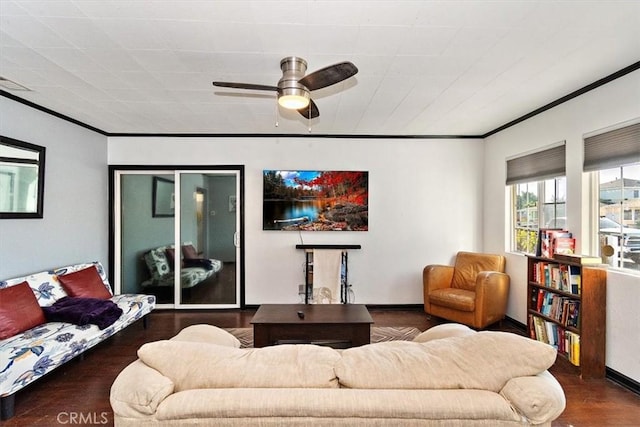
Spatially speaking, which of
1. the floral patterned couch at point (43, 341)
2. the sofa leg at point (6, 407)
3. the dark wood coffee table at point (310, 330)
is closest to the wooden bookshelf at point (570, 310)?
the dark wood coffee table at point (310, 330)

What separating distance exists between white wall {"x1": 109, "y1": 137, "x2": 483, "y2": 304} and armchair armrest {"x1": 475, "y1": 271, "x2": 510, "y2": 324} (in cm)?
93

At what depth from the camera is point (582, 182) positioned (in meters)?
3.07

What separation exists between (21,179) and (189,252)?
2080 millimetres

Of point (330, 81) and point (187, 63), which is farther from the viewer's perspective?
point (187, 63)

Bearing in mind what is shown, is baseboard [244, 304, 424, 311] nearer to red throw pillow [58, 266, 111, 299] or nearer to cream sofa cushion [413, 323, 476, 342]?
red throw pillow [58, 266, 111, 299]

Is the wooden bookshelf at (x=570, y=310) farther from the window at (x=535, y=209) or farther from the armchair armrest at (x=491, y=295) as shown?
the window at (x=535, y=209)

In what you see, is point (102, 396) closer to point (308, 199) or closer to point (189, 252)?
point (189, 252)

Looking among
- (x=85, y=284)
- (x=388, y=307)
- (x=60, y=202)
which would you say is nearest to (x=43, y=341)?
(x=85, y=284)

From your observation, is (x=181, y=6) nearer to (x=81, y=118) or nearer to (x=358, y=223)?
(x=81, y=118)

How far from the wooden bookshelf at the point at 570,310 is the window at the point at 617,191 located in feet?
0.84

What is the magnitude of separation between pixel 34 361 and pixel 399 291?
4.08 m

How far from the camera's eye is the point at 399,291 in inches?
189

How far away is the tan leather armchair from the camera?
374 cm

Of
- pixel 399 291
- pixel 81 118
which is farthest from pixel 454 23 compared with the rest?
pixel 81 118
